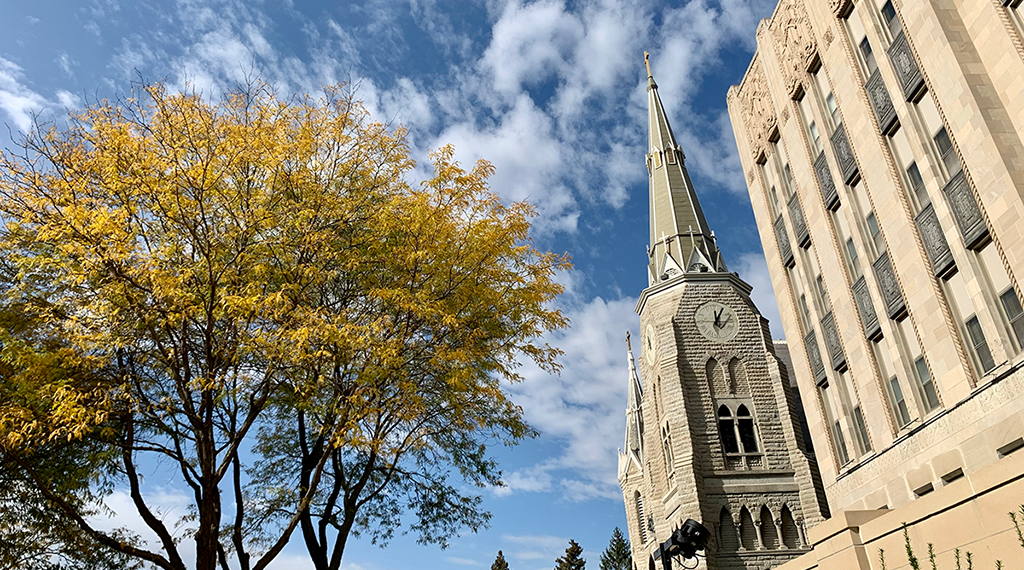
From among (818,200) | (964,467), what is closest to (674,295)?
(818,200)

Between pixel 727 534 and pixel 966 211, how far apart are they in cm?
2019

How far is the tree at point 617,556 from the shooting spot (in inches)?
3204

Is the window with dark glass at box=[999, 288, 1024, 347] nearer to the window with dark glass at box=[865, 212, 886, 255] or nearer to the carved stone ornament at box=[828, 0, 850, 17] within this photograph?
the window with dark glass at box=[865, 212, 886, 255]

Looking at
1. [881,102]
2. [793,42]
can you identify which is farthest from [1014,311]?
[793,42]

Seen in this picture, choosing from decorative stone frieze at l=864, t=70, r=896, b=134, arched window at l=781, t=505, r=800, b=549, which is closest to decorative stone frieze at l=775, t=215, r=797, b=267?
A: decorative stone frieze at l=864, t=70, r=896, b=134

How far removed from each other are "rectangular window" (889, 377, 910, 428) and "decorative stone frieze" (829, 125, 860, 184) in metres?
6.03

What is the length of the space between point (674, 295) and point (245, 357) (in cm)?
2971

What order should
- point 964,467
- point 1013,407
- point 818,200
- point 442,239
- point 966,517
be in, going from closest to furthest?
1. point 966,517
2. point 442,239
3. point 1013,407
4. point 964,467
5. point 818,200

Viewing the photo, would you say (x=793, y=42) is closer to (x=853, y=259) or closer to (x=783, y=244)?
(x=783, y=244)

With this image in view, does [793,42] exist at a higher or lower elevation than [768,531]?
higher

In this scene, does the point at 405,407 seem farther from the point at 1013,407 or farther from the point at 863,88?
the point at 863,88

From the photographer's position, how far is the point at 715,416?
110 feet

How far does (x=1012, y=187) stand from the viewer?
13.5m

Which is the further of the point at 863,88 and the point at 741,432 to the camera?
the point at 741,432
